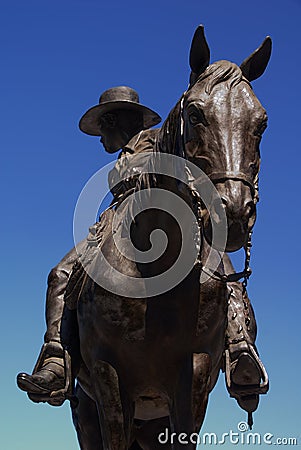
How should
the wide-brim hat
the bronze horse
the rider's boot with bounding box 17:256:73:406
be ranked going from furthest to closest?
1. the wide-brim hat
2. the rider's boot with bounding box 17:256:73:406
3. the bronze horse

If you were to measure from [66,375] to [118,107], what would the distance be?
3.38 m

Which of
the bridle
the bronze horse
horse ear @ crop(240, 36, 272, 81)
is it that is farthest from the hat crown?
the bridle

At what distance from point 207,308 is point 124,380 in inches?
36.6

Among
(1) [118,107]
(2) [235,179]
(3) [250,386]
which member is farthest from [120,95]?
(2) [235,179]

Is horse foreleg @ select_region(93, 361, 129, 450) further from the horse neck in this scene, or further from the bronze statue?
the horse neck

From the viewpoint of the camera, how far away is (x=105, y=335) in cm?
673

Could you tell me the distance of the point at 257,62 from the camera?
6.44 meters

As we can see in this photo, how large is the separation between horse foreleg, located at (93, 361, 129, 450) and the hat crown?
367cm

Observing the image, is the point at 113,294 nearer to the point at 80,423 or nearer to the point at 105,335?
the point at 105,335

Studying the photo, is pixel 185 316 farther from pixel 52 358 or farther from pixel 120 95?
pixel 120 95

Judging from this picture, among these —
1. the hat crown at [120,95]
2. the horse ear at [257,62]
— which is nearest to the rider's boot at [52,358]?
the hat crown at [120,95]

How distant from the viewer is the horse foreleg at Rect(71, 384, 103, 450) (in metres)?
8.26

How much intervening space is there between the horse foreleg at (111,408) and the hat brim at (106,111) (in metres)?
3.60

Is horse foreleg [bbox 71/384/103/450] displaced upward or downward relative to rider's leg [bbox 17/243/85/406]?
downward
